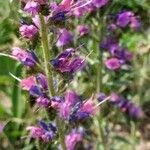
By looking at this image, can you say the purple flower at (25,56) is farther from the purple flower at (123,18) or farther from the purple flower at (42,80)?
the purple flower at (123,18)

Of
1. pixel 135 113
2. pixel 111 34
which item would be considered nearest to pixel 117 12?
pixel 111 34

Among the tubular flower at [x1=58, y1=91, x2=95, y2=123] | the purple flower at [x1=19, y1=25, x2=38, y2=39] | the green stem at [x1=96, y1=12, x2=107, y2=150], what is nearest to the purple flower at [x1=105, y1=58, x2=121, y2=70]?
the green stem at [x1=96, y1=12, x2=107, y2=150]

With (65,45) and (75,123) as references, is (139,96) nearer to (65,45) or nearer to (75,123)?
(65,45)

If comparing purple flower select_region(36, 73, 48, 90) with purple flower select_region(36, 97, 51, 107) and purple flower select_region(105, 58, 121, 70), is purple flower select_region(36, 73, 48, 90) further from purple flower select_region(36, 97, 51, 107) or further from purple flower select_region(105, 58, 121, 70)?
purple flower select_region(105, 58, 121, 70)

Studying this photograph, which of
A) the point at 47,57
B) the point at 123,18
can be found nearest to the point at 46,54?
the point at 47,57

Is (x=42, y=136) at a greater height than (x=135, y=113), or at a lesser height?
greater
